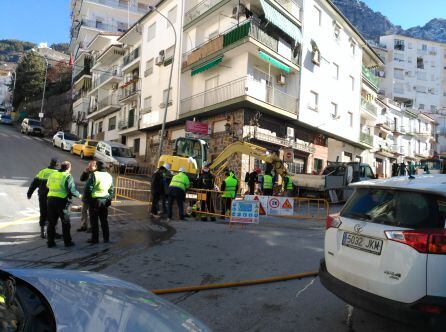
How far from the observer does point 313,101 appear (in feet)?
93.7

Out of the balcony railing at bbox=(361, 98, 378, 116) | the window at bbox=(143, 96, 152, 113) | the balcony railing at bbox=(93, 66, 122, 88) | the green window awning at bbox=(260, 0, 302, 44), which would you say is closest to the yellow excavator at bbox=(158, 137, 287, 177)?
the green window awning at bbox=(260, 0, 302, 44)

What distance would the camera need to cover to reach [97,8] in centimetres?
5712

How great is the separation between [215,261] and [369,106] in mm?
34944

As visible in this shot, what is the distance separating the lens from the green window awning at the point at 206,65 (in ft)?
79.6

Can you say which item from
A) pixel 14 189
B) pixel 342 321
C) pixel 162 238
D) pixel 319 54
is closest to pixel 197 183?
pixel 162 238

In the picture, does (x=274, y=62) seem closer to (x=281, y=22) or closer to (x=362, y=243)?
(x=281, y=22)

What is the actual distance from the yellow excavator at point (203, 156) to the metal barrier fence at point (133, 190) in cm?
128

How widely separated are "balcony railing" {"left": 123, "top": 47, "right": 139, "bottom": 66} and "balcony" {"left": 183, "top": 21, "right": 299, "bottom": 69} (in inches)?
457

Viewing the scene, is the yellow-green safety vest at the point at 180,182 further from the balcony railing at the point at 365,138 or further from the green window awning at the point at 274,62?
the balcony railing at the point at 365,138

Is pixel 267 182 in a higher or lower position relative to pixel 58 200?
higher

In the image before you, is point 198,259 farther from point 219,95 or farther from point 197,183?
point 219,95

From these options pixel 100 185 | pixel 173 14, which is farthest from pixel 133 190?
pixel 173 14

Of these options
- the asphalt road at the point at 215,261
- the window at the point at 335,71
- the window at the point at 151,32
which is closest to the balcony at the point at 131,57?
the window at the point at 151,32

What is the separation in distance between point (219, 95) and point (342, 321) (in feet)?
69.3
